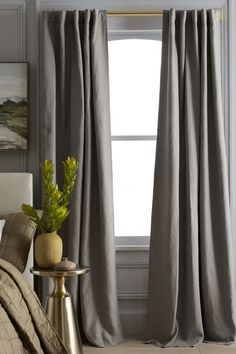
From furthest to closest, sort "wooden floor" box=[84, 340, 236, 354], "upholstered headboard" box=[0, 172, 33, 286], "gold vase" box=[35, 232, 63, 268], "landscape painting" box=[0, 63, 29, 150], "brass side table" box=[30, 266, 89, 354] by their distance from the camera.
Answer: "landscape painting" box=[0, 63, 29, 150]
"upholstered headboard" box=[0, 172, 33, 286]
"wooden floor" box=[84, 340, 236, 354]
"gold vase" box=[35, 232, 63, 268]
"brass side table" box=[30, 266, 89, 354]

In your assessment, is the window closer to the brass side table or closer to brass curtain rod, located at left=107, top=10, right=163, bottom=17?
brass curtain rod, located at left=107, top=10, right=163, bottom=17

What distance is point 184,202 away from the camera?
4832 mm

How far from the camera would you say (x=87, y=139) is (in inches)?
188

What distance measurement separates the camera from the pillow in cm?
417

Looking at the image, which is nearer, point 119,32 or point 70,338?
point 70,338

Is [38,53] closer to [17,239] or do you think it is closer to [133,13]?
[133,13]

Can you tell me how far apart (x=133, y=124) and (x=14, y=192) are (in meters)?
1.06

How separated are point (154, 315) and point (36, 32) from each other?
2223mm

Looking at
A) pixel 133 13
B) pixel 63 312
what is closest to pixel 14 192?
pixel 63 312

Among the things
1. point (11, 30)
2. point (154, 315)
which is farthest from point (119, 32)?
point (154, 315)

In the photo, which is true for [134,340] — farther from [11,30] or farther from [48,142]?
[11,30]

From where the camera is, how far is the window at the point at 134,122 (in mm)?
5105

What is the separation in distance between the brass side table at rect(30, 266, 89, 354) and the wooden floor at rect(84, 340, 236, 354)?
522mm

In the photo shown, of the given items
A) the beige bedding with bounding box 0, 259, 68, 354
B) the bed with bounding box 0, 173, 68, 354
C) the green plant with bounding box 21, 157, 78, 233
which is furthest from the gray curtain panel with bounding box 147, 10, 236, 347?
the beige bedding with bounding box 0, 259, 68, 354
